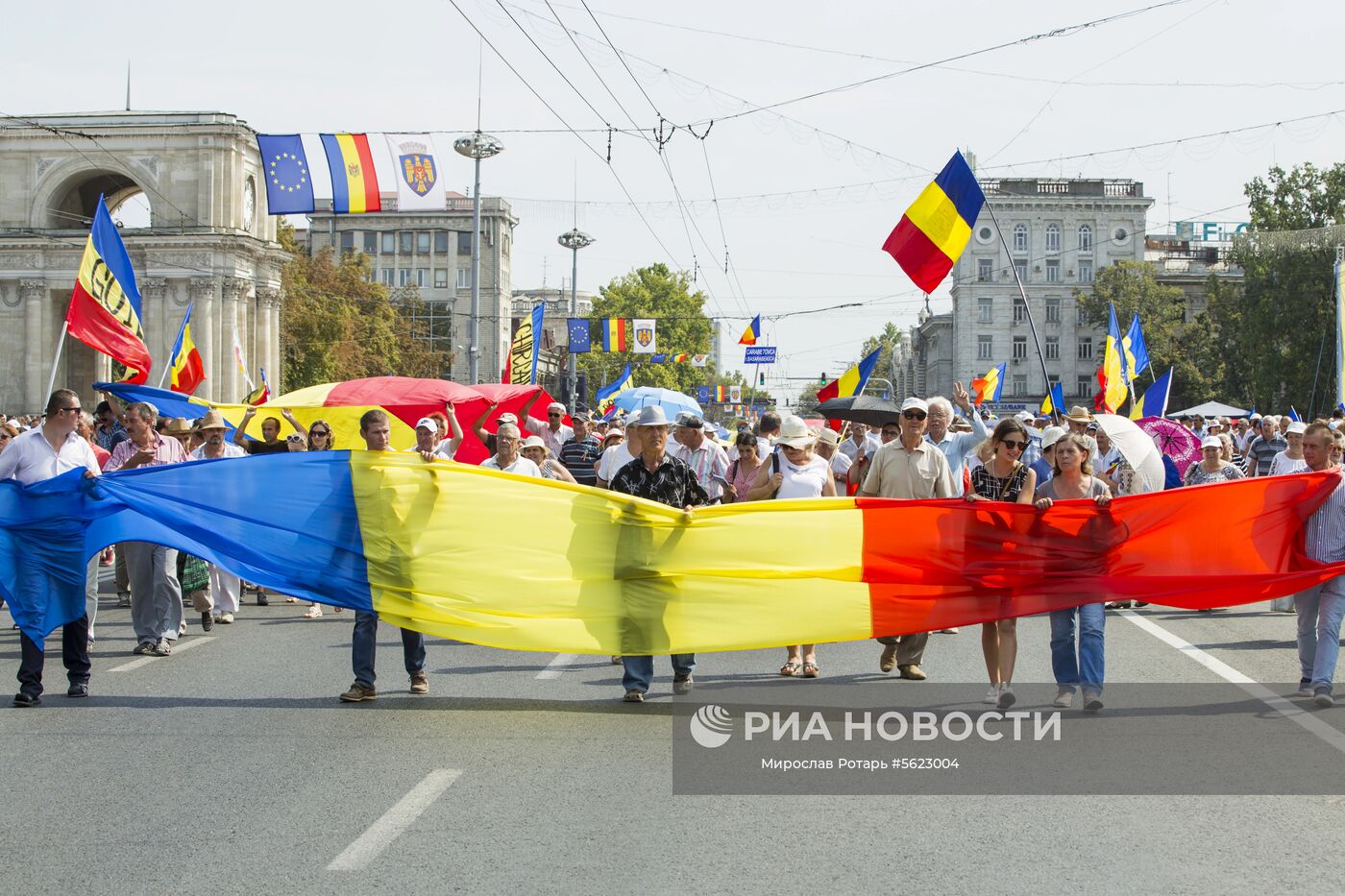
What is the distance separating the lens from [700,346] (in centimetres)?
11788

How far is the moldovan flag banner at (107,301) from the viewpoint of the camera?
656 inches

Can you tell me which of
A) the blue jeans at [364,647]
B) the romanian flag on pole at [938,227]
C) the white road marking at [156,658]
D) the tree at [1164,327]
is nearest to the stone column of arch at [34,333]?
the romanian flag on pole at [938,227]

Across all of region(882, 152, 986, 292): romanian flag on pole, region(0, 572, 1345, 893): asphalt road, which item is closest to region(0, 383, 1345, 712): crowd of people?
region(0, 572, 1345, 893): asphalt road

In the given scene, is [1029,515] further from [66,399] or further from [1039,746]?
[66,399]

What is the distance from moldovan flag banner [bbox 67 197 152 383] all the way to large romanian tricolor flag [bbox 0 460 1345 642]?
7388 millimetres

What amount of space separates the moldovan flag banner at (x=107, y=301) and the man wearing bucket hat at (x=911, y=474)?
31.1ft

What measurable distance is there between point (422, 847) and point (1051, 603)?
4.61 m

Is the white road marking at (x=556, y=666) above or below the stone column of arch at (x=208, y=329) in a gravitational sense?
below

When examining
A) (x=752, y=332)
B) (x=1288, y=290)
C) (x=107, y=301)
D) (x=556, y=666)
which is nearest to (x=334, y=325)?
(x=752, y=332)

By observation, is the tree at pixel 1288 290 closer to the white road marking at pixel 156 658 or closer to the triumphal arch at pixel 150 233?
the triumphal arch at pixel 150 233

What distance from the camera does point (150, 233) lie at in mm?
64562

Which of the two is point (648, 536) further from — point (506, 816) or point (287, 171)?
point (287, 171)

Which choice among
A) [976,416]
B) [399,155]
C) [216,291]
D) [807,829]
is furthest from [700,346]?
[807,829]

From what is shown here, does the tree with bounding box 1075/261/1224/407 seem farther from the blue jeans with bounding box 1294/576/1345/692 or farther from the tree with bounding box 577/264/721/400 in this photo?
the blue jeans with bounding box 1294/576/1345/692
